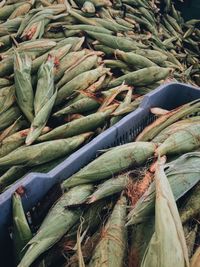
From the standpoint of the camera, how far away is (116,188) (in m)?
1.88

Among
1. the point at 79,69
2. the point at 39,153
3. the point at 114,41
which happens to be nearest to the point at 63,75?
the point at 79,69

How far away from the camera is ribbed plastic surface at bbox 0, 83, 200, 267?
1.82 m

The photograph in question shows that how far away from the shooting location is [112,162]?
6.56 ft

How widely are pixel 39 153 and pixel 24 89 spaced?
0.57 metres

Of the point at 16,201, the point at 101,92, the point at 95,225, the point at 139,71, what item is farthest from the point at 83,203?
the point at 139,71

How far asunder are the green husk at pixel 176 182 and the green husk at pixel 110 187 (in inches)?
7.9

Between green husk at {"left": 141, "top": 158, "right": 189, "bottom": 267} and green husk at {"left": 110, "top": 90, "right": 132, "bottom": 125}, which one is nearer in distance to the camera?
green husk at {"left": 141, "top": 158, "right": 189, "bottom": 267}

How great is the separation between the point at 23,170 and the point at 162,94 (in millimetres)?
1078

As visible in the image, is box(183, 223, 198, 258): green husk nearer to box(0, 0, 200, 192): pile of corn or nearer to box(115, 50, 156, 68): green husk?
box(0, 0, 200, 192): pile of corn

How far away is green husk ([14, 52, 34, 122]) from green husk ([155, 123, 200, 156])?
2.85 feet

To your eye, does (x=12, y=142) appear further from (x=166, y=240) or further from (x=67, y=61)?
(x=166, y=240)

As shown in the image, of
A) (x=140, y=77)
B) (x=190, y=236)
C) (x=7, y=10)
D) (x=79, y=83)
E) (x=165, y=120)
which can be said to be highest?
(x=7, y=10)

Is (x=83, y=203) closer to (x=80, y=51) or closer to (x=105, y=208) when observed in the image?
(x=105, y=208)

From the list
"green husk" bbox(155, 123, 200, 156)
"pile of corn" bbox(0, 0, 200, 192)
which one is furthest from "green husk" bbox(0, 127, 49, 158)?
"green husk" bbox(155, 123, 200, 156)
